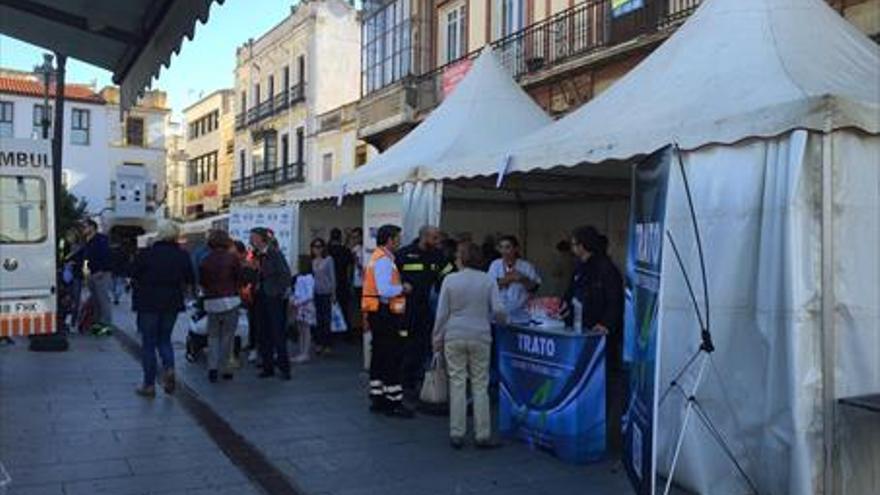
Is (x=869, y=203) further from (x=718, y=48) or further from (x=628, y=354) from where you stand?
(x=718, y=48)

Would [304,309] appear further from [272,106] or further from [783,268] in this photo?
[272,106]

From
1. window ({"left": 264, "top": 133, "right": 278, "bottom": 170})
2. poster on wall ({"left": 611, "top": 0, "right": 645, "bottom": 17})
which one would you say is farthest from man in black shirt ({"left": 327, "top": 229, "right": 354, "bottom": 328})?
window ({"left": 264, "top": 133, "right": 278, "bottom": 170})

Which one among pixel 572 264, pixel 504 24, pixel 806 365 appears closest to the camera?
pixel 806 365

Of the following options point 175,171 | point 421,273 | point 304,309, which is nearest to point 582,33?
point 304,309

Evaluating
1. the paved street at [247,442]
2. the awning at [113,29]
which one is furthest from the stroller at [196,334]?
the awning at [113,29]

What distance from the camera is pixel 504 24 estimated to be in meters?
21.0

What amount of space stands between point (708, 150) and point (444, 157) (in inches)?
209

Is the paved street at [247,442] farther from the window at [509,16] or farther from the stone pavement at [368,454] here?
the window at [509,16]

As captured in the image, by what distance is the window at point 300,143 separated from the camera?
145ft

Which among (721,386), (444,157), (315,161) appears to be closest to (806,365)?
(721,386)

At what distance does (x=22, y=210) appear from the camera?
12320 millimetres

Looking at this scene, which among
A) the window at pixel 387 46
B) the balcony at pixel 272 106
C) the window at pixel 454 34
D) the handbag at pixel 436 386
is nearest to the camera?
the handbag at pixel 436 386

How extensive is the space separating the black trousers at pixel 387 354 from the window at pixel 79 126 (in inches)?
2280

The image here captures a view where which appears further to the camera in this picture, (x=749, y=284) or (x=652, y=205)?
(x=749, y=284)
